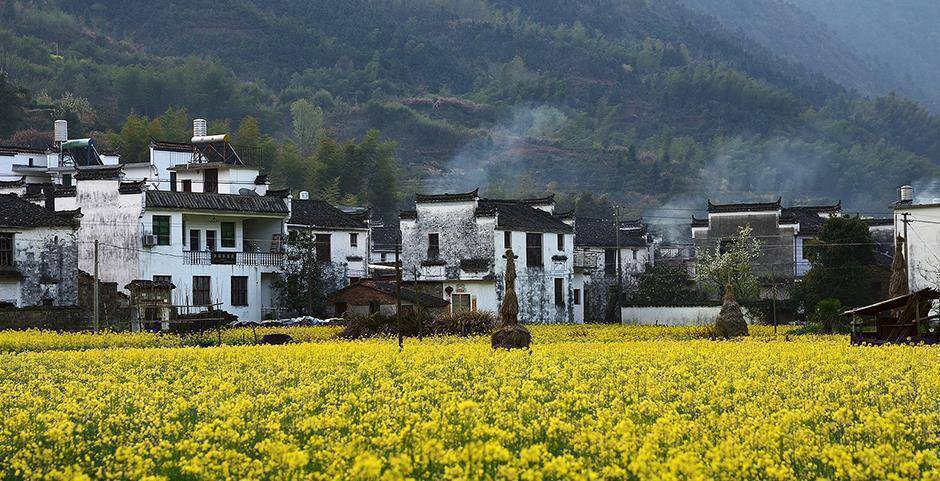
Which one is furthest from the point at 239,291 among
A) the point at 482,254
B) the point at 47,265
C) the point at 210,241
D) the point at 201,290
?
the point at 482,254

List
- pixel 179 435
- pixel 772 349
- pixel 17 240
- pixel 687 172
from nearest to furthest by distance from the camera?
pixel 179 435 → pixel 772 349 → pixel 17 240 → pixel 687 172

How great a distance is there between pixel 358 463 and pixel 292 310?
4979cm

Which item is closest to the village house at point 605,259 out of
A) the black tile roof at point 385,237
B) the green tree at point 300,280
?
the black tile roof at point 385,237

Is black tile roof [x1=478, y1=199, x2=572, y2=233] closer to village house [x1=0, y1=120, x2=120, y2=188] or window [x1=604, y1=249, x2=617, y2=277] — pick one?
window [x1=604, y1=249, x2=617, y2=277]

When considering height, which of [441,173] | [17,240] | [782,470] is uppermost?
[441,173]

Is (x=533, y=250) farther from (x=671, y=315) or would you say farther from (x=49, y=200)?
(x=49, y=200)

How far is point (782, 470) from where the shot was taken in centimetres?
1573

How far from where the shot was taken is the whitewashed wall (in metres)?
66.1

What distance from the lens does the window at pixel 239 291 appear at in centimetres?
6250

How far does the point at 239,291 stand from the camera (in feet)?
206

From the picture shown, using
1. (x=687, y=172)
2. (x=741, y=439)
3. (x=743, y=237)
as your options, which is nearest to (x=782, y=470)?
(x=741, y=439)

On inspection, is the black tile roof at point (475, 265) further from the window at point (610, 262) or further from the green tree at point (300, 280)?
the window at point (610, 262)

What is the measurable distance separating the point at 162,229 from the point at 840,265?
31.3 m

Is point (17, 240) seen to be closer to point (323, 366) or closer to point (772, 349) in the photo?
point (323, 366)
